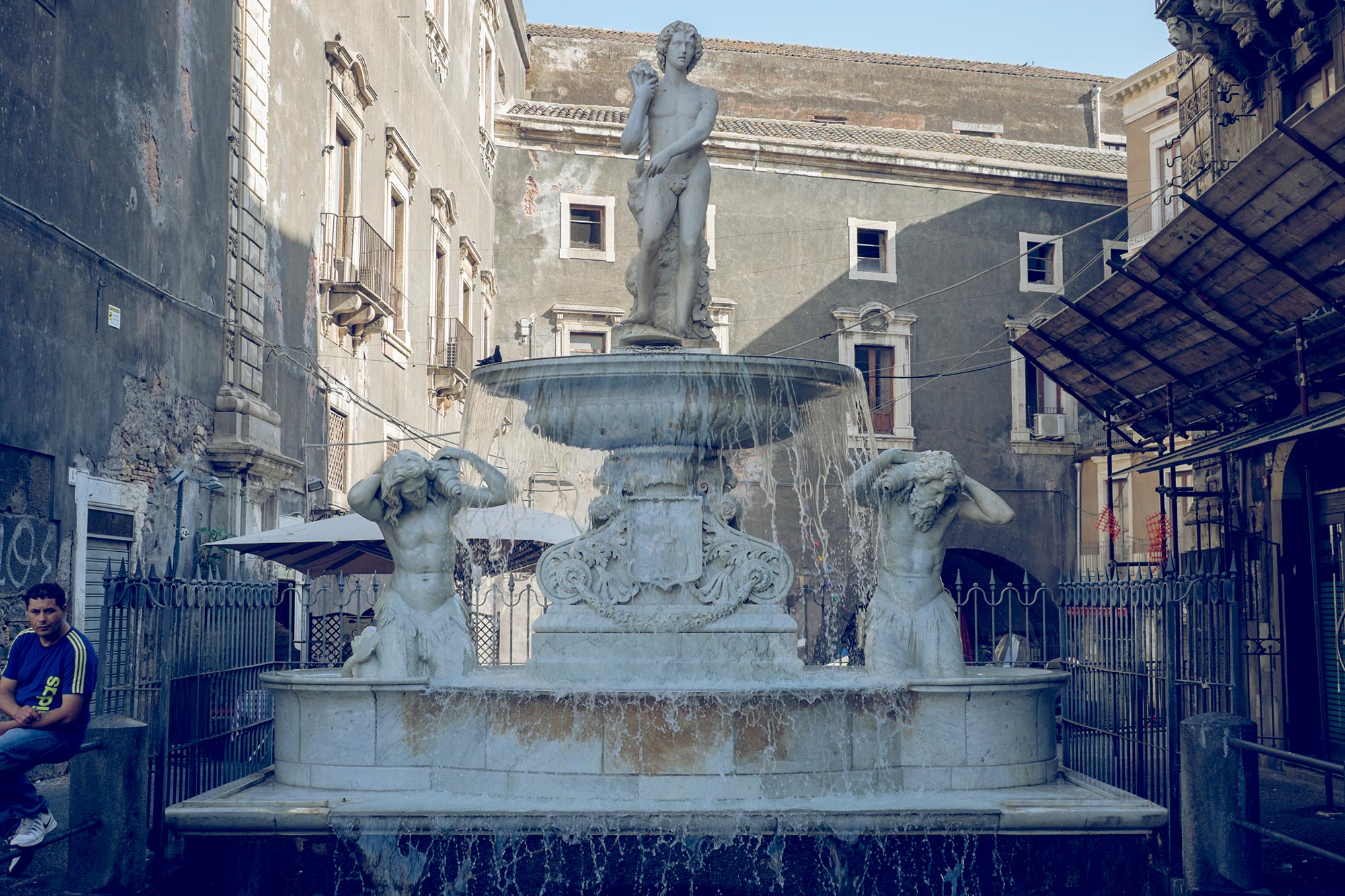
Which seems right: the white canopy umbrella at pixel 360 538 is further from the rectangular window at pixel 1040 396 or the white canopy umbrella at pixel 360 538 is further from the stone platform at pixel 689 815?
the rectangular window at pixel 1040 396

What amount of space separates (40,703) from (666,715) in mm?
2913

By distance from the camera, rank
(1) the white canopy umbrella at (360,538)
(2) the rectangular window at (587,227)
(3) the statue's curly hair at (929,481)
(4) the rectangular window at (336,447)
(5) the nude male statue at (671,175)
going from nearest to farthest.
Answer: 1. (3) the statue's curly hair at (929,481)
2. (5) the nude male statue at (671,175)
3. (1) the white canopy umbrella at (360,538)
4. (4) the rectangular window at (336,447)
5. (2) the rectangular window at (587,227)

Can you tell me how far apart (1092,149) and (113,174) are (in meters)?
26.6

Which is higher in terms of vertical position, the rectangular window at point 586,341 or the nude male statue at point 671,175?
the rectangular window at point 586,341

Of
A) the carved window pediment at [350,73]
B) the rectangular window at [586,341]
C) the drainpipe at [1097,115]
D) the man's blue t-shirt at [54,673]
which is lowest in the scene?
the man's blue t-shirt at [54,673]

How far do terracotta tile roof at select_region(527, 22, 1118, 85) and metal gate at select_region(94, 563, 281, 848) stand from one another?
93.6ft

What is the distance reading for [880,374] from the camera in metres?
29.2

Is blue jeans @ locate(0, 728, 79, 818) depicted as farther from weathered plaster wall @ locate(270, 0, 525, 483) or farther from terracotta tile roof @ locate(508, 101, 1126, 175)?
terracotta tile roof @ locate(508, 101, 1126, 175)

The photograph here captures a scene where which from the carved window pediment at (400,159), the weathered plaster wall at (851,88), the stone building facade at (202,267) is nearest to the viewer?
the stone building facade at (202,267)

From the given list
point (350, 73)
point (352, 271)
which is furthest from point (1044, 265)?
point (352, 271)

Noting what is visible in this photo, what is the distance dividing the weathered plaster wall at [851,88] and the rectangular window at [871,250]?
21.3 feet

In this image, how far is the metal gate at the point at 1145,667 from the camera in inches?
287

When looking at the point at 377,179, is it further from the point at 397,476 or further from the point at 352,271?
the point at 397,476

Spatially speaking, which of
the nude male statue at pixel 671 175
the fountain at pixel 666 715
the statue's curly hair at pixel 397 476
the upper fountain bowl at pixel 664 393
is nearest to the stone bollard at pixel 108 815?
the fountain at pixel 666 715
